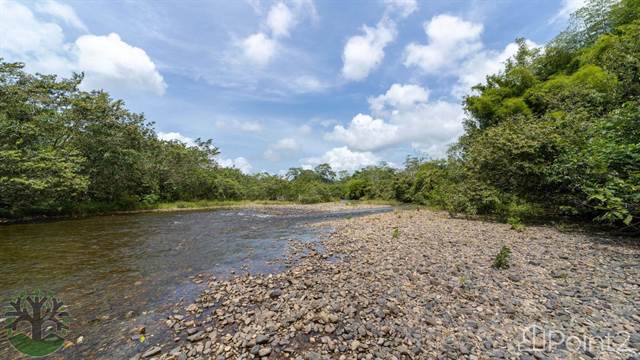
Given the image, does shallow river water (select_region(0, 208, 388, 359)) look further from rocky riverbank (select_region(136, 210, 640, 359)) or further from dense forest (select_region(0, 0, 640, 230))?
dense forest (select_region(0, 0, 640, 230))

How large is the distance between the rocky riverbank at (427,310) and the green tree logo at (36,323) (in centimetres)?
184

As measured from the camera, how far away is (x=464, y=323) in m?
4.23

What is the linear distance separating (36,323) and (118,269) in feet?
10.3

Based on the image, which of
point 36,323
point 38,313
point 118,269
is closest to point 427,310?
point 36,323

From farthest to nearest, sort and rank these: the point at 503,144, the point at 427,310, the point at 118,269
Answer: the point at 503,144 → the point at 118,269 → the point at 427,310

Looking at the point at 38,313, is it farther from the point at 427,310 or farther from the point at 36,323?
the point at 427,310

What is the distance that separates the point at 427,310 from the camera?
468cm

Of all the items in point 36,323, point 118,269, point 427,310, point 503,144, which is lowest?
point 36,323

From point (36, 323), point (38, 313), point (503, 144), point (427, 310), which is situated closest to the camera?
point (427, 310)

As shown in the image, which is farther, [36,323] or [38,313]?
[38,313]

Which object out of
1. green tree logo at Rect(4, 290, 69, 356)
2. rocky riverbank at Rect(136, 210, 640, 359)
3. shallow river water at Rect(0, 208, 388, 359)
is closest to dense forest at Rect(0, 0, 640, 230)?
rocky riverbank at Rect(136, 210, 640, 359)

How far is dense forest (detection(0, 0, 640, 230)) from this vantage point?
399 inches

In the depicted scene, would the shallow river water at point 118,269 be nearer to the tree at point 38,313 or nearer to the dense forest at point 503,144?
the tree at point 38,313

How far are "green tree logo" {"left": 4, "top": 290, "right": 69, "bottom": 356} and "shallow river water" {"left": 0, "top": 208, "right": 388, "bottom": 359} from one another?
0.47ft
